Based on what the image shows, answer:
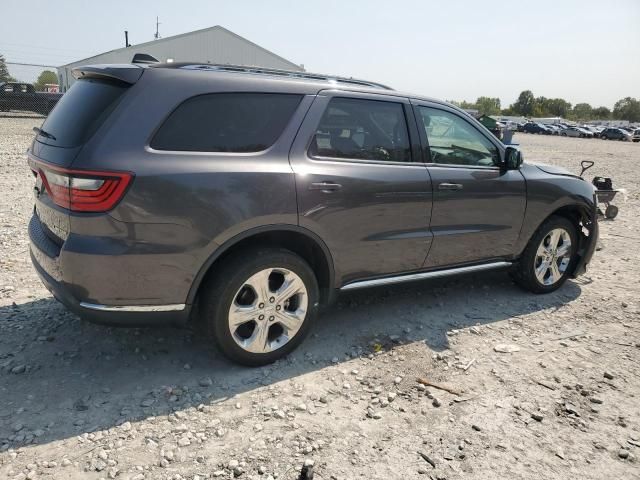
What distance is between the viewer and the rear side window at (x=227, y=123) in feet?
9.09

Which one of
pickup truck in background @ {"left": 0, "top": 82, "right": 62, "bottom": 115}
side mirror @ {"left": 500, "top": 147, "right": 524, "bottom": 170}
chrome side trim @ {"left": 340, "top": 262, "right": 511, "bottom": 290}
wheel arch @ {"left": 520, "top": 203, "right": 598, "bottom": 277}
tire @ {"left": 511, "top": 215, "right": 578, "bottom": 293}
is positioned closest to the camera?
chrome side trim @ {"left": 340, "top": 262, "right": 511, "bottom": 290}

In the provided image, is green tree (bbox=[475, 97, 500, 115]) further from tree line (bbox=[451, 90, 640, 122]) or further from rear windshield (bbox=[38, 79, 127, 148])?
rear windshield (bbox=[38, 79, 127, 148])

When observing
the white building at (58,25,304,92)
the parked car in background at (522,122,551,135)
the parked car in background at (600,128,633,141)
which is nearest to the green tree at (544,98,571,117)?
the parked car in background at (522,122,551,135)

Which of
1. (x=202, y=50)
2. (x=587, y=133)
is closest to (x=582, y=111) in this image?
(x=587, y=133)

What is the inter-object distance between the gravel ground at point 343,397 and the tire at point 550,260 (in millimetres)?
365

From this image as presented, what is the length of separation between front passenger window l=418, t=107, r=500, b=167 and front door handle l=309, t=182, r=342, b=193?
39.8 inches

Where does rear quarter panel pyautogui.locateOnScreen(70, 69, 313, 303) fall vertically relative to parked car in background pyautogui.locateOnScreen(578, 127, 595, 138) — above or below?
below

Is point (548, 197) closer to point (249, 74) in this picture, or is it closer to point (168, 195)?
point (249, 74)

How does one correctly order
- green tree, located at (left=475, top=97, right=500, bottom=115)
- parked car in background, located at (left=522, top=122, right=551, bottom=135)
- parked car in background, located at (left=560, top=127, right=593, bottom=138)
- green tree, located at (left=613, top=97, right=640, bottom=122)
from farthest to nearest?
Result: green tree, located at (left=475, top=97, right=500, bottom=115) → green tree, located at (left=613, top=97, right=640, bottom=122) → parked car in background, located at (left=522, top=122, right=551, bottom=135) → parked car in background, located at (left=560, top=127, right=593, bottom=138)

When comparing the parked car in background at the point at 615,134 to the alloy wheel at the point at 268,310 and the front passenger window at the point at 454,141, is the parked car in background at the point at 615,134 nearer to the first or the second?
the front passenger window at the point at 454,141

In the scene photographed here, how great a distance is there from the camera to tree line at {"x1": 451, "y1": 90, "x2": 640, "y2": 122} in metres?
120

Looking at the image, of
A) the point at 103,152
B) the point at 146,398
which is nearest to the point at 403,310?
the point at 146,398

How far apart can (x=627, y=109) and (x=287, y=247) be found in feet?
462

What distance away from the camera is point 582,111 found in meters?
131
